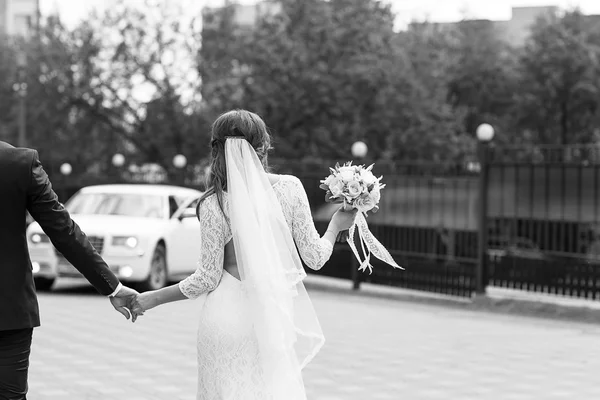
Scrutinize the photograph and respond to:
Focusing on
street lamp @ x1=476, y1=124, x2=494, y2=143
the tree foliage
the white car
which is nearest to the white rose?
the white car

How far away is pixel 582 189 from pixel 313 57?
21.6 meters

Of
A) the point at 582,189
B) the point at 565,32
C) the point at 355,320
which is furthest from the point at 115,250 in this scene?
the point at 565,32

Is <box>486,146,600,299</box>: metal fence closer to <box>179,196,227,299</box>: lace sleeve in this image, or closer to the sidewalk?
the sidewalk

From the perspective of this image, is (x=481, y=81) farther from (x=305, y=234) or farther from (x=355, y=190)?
(x=305, y=234)

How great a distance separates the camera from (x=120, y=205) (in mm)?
17453

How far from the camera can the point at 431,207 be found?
17.2m

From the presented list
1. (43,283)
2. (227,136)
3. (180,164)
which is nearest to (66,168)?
(180,164)

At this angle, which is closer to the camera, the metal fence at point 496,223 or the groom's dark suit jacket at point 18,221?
the groom's dark suit jacket at point 18,221

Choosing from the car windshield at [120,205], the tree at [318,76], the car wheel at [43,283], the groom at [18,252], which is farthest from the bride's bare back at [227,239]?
the tree at [318,76]

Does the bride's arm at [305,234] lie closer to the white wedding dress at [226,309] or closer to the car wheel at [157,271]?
the white wedding dress at [226,309]

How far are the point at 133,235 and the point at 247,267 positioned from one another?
38.0ft

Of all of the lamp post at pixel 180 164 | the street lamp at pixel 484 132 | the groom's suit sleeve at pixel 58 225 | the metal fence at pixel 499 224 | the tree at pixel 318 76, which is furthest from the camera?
the tree at pixel 318 76

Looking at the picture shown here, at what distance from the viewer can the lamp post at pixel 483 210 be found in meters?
16.1

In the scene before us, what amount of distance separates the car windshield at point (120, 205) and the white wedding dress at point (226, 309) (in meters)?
12.4
